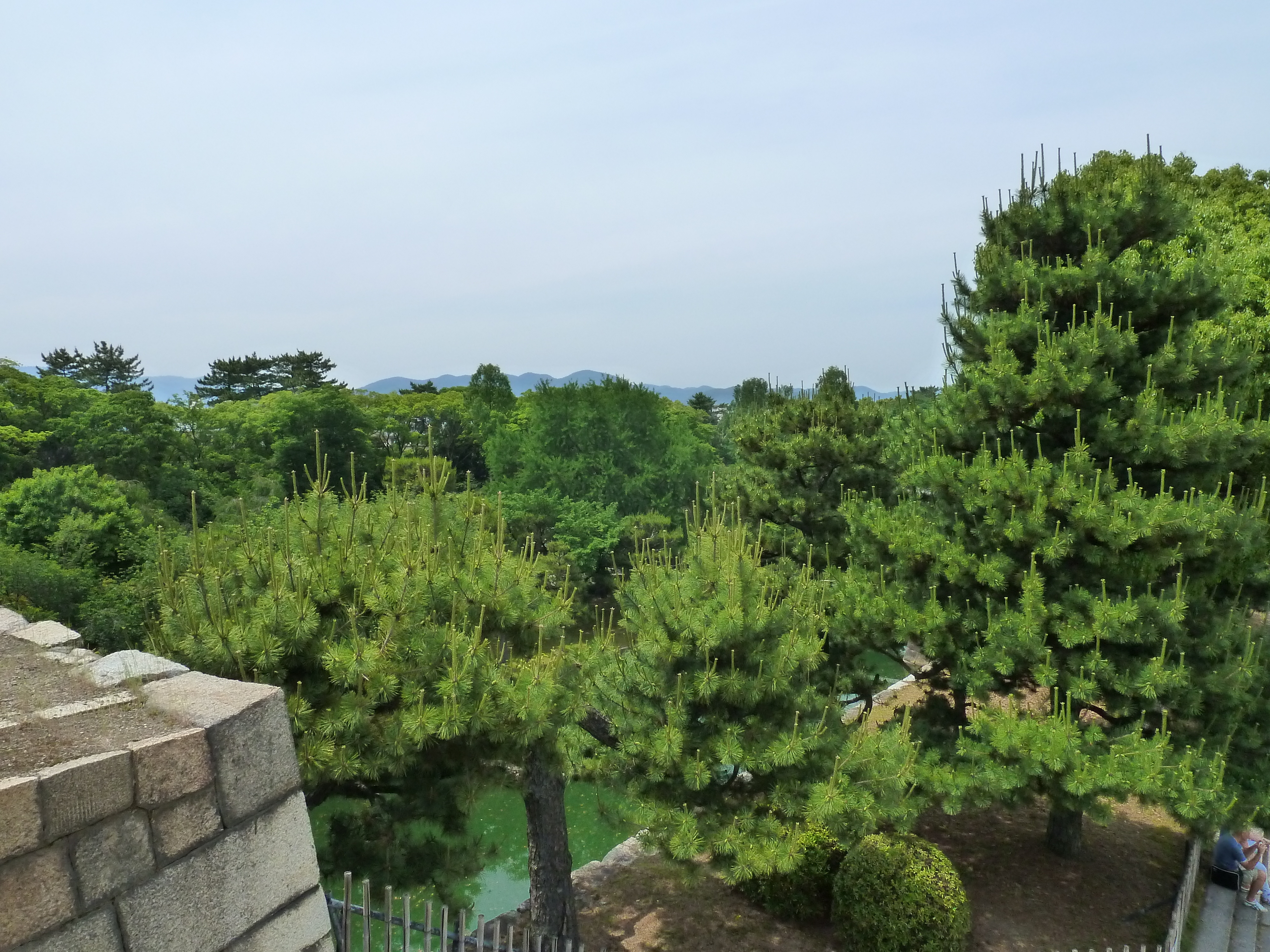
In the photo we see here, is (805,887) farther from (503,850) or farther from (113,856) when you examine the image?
(113,856)

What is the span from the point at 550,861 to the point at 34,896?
5.33 metres

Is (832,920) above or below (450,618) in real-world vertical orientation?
below

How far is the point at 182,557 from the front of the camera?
564 cm

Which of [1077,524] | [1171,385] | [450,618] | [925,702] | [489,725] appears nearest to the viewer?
[489,725]

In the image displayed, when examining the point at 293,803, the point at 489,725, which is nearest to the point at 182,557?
the point at 489,725

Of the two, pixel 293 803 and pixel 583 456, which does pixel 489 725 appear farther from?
pixel 583 456

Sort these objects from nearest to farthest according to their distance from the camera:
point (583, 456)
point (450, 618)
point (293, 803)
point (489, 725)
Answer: point (293, 803)
point (489, 725)
point (450, 618)
point (583, 456)

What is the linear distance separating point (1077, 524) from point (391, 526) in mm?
5948

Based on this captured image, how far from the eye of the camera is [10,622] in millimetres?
3828

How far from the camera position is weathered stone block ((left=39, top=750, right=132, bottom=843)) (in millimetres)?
2295

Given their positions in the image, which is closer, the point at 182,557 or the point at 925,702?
the point at 182,557

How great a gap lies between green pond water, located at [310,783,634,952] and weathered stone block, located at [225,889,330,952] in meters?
2.89

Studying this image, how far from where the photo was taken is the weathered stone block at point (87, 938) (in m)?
2.33

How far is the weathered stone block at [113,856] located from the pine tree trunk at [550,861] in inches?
179
